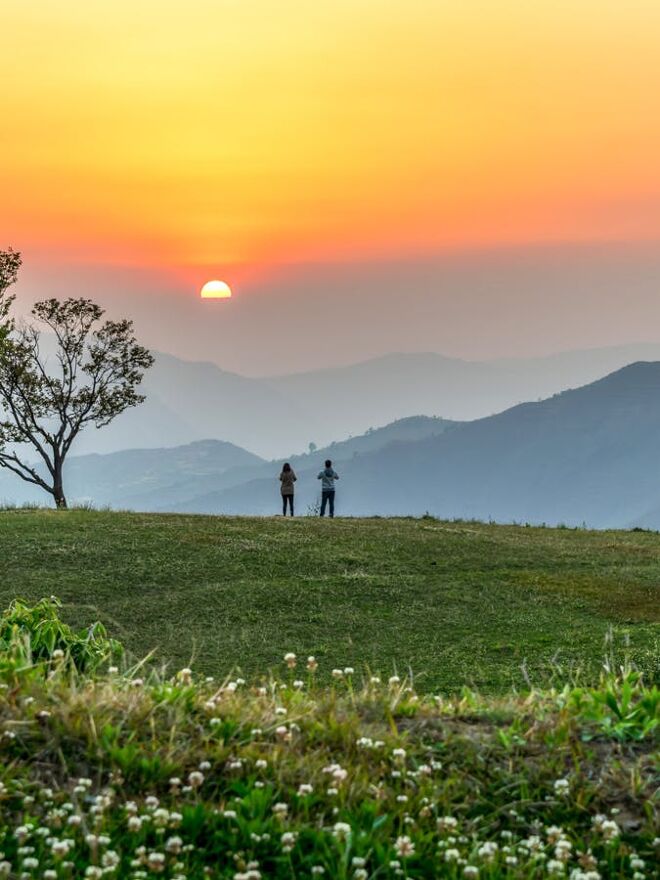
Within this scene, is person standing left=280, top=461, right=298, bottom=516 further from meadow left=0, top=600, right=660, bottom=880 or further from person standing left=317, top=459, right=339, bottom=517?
meadow left=0, top=600, right=660, bottom=880

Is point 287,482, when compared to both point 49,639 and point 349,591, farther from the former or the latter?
point 49,639

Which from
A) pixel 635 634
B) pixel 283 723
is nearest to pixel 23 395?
pixel 635 634

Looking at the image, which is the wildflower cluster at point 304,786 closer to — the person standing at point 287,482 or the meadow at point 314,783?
the meadow at point 314,783

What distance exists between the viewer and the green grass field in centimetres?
1585

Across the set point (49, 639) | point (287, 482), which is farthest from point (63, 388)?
point (49, 639)

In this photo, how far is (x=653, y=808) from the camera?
20.0 feet

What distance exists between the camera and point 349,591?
20.5 metres

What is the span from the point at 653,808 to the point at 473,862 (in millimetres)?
1237

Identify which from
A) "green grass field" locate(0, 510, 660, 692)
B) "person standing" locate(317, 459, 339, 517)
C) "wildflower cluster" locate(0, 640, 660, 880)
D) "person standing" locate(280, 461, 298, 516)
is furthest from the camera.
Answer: "person standing" locate(280, 461, 298, 516)

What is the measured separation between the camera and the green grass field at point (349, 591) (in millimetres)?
15852

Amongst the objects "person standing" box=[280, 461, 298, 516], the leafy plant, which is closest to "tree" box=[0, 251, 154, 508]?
"person standing" box=[280, 461, 298, 516]

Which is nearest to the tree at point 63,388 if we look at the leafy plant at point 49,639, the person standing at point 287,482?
the person standing at point 287,482

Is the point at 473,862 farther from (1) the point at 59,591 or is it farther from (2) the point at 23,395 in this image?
(2) the point at 23,395

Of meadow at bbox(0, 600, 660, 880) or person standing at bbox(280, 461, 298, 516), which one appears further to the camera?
person standing at bbox(280, 461, 298, 516)
